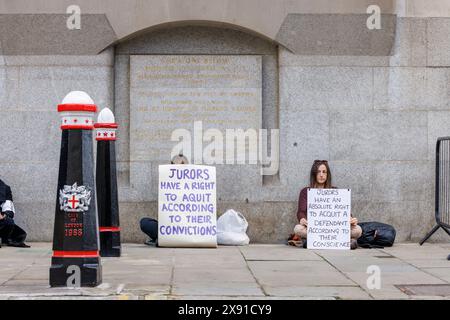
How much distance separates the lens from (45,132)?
41.4ft

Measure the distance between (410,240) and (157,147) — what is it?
13.2ft

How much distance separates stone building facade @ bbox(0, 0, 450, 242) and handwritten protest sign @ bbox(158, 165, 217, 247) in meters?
0.70

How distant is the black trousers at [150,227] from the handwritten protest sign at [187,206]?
7.2 inches

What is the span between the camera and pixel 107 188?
35.4 ft

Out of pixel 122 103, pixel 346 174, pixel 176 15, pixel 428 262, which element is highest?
pixel 176 15

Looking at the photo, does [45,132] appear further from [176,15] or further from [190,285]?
[190,285]

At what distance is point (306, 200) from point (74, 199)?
16.3 ft

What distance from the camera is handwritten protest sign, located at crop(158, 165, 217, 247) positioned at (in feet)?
39.2

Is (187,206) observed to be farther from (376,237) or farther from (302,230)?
(376,237)

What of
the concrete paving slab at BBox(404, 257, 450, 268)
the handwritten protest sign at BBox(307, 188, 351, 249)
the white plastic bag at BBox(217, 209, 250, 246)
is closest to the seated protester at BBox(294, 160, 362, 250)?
the handwritten protest sign at BBox(307, 188, 351, 249)

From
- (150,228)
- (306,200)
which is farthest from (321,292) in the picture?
(150,228)

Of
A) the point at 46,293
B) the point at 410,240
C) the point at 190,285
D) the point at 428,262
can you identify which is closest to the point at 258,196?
the point at 410,240

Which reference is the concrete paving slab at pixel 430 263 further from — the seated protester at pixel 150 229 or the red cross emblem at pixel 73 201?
the red cross emblem at pixel 73 201

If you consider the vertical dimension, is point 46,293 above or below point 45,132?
below
